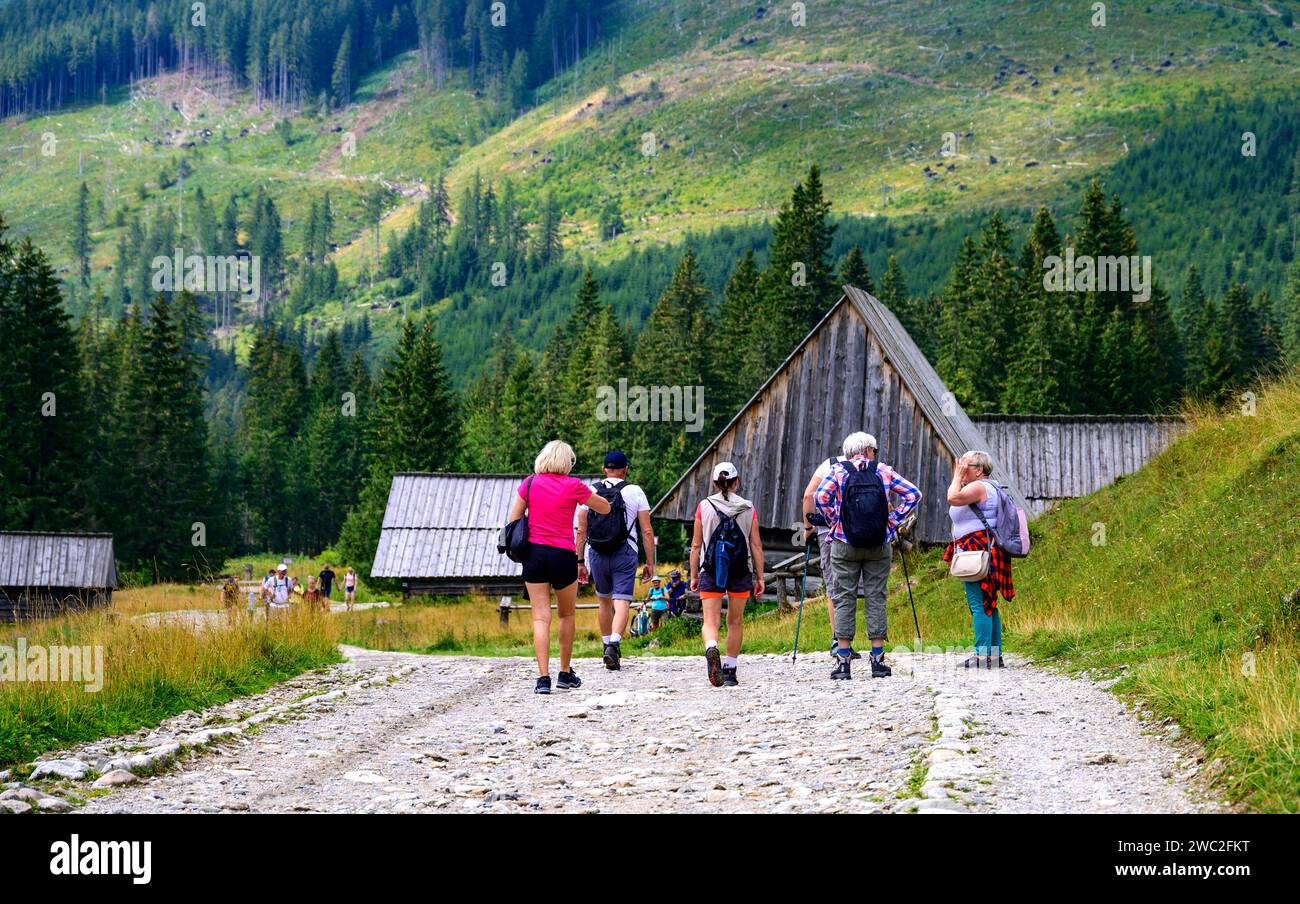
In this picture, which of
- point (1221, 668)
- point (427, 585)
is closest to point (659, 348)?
point (427, 585)

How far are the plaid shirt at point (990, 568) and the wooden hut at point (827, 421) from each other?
13.2m

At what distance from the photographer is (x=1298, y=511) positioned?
48.8ft

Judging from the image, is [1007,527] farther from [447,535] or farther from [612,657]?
[447,535]

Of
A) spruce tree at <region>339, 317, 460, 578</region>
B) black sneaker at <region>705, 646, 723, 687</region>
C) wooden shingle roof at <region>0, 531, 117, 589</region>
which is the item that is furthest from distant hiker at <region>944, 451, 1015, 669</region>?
spruce tree at <region>339, 317, 460, 578</region>

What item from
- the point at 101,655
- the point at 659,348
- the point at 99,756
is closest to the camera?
the point at 99,756

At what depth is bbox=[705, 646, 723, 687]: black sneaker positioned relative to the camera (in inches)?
468

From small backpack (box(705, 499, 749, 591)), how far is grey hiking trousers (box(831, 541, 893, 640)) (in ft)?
2.63

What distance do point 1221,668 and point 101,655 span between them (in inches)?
327

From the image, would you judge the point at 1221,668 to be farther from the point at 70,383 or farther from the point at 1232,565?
the point at 70,383

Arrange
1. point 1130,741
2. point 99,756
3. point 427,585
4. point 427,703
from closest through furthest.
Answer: point 1130,741 < point 99,756 < point 427,703 < point 427,585

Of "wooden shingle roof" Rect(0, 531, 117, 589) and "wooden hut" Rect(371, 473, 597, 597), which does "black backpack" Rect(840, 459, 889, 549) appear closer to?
"wooden hut" Rect(371, 473, 597, 597)

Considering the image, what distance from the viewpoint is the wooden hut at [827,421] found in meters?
25.9

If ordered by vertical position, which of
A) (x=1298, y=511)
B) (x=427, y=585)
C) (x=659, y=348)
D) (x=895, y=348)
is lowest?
(x=427, y=585)

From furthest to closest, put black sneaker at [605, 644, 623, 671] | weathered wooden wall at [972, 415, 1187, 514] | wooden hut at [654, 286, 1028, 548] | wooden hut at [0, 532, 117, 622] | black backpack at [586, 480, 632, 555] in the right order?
1. wooden hut at [0, 532, 117, 622]
2. weathered wooden wall at [972, 415, 1187, 514]
3. wooden hut at [654, 286, 1028, 548]
4. black sneaker at [605, 644, 623, 671]
5. black backpack at [586, 480, 632, 555]
